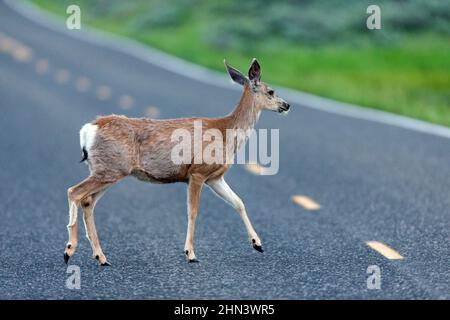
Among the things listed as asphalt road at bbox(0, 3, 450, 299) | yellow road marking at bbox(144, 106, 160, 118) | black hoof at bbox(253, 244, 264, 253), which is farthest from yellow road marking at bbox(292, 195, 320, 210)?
yellow road marking at bbox(144, 106, 160, 118)

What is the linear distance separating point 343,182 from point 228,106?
8.11 m

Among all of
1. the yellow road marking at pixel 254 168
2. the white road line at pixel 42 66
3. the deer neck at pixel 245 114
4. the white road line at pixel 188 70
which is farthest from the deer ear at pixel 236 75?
the white road line at pixel 42 66

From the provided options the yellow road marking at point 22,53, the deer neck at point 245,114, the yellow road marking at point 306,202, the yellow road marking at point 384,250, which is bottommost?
the yellow road marking at point 306,202

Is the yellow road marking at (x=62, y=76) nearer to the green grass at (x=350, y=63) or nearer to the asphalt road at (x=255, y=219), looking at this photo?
the green grass at (x=350, y=63)

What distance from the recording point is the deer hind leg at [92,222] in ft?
29.3

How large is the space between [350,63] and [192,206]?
1977cm

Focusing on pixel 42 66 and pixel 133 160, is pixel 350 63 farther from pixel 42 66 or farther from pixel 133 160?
pixel 133 160

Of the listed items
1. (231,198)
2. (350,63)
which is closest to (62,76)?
(350,63)

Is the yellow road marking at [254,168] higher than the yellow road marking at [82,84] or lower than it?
lower

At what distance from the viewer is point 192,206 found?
353 inches

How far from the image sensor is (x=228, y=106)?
21.5 metres

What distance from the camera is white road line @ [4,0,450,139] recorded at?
1898cm

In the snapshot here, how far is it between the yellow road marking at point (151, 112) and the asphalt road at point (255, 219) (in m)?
0.12

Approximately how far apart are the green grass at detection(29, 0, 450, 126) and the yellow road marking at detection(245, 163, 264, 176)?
15.3ft
